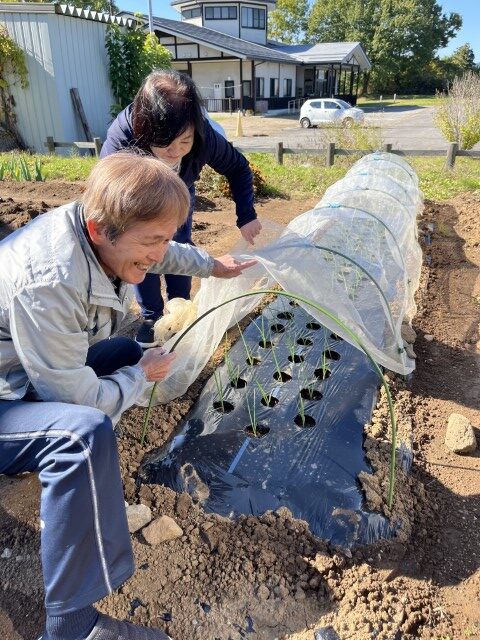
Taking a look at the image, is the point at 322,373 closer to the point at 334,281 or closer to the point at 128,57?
the point at 334,281

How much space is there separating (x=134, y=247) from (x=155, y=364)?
17.2 inches

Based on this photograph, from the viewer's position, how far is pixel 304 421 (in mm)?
2414

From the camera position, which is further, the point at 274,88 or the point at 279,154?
the point at 274,88

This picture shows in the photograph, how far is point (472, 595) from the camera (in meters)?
1.67

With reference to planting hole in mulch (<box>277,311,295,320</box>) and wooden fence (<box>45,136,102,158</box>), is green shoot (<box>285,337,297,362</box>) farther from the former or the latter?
wooden fence (<box>45,136,102,158</box>)

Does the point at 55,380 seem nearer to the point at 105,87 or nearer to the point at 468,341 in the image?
the point at 468,341

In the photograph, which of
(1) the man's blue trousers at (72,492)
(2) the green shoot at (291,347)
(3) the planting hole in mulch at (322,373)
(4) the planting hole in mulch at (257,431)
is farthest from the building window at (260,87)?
(1) the man's blue trousers at (72,492)

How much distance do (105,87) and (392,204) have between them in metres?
10.4

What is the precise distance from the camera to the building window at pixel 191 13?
29.5m

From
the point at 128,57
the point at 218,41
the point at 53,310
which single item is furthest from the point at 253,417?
the point at 218,41

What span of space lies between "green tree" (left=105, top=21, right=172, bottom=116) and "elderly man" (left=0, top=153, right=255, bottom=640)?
12.3m

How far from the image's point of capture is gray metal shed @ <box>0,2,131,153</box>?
1034cm

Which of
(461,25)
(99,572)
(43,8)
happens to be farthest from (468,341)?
(461,25)

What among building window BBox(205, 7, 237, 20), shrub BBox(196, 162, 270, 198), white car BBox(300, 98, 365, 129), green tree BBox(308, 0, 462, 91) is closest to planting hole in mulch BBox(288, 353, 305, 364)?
shrub BBox(196, 162, 270, 198)
